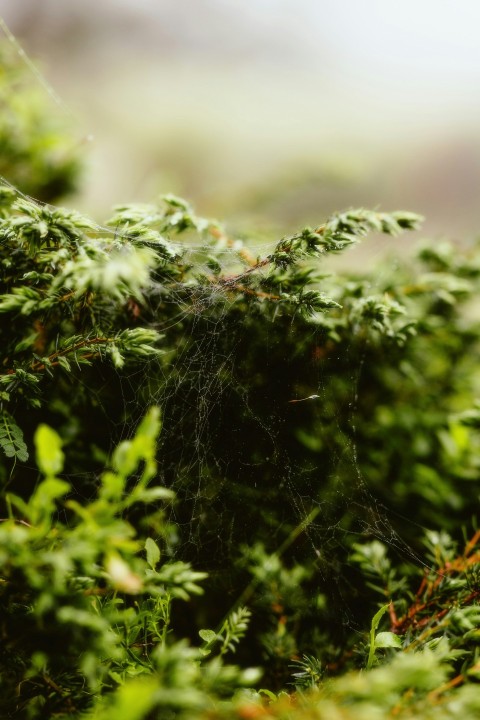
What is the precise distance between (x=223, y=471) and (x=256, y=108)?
4.27m

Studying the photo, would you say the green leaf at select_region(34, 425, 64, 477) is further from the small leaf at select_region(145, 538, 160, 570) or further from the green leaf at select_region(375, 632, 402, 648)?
the green leaf at select_region(375, 632, 402, 648)

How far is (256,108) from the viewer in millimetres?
4293

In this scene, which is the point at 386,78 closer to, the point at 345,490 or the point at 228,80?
the point at 228,80

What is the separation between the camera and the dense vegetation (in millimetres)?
747

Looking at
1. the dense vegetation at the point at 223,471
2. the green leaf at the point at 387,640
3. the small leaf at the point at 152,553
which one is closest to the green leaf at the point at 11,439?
the dense vegetation at the point at 223,471

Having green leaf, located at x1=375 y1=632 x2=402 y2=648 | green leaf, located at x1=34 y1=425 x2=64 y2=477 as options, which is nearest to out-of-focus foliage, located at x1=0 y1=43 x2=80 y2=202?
green leaf, located at x1=34 y1=425 x2=64 y2=477

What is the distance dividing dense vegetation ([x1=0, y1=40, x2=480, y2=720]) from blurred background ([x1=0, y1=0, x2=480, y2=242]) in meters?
2.38

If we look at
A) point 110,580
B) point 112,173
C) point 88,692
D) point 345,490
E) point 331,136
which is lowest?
point 88,692

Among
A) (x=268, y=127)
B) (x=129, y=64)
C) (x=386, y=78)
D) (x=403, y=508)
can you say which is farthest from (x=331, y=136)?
(x=403, y=508)

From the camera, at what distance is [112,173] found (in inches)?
145

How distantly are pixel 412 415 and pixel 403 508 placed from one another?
40cm

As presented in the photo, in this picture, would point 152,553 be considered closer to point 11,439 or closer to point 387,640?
point 11,439

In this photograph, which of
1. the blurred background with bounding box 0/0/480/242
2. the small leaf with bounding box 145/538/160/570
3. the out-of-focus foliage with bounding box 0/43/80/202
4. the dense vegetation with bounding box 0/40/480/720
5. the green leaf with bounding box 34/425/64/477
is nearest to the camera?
the green leaf with bounding box 34/425/64/477

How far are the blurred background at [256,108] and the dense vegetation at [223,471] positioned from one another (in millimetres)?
2381
